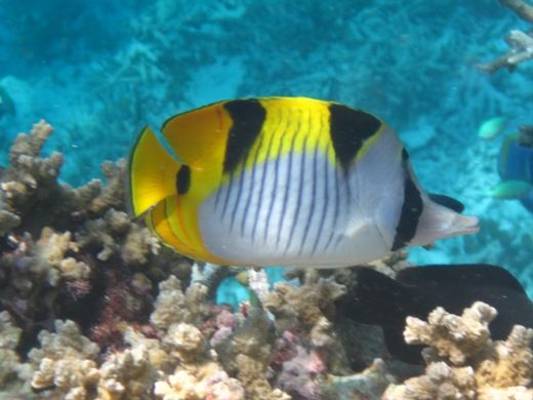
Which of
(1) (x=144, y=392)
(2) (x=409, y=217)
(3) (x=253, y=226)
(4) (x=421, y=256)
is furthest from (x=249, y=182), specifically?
(4) (x=421, y=256)

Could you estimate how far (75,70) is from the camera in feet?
38.9

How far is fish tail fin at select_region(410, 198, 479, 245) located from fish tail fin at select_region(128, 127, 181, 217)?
0.61m

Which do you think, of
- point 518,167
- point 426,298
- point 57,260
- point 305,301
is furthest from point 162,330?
point 518,167

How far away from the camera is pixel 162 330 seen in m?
2.39

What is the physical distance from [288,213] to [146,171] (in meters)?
0.33

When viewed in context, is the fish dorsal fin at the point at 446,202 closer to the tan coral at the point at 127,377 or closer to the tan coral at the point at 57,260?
the tan coral at the point at 127,377

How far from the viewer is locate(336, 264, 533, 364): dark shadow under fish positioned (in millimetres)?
2270

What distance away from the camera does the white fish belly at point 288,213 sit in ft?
4.69

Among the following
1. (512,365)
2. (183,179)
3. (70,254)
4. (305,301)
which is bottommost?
(512,365)

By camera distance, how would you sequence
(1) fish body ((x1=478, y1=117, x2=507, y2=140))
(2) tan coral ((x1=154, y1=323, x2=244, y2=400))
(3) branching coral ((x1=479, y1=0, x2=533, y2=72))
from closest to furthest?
1. (2) tan coral ((x1=154, y1=323, x2=244, y2=400))
2. (3) branching coral ((x1=479, y1=0, x2=533, y2=72))
3. (1) fish body ((x1=478, y1=117, x2=507, y2=140))

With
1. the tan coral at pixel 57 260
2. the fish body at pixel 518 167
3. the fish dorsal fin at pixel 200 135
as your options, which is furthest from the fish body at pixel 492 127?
the fish dorsal fin at pixel 200 135

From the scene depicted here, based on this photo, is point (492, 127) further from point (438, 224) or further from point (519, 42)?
point (438, 224)

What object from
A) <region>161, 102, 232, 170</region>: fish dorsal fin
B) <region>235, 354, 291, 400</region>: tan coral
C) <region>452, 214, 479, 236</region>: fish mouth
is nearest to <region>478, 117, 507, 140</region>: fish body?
<region>235, 354, 291, 400</region>: tan coral

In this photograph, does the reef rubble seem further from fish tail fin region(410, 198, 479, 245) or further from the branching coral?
the branching coral
